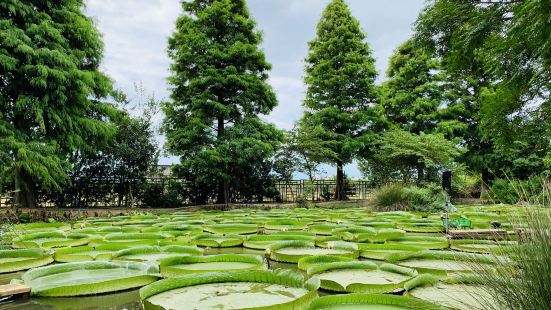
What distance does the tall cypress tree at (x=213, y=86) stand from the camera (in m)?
11.3

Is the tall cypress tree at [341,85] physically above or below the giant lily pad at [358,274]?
above

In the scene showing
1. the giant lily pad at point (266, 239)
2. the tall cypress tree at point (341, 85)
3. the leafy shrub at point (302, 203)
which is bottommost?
the giant lily pad at point (266, 239)

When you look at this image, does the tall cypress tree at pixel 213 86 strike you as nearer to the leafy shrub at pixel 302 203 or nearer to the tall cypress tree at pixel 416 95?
the leafy shrub at pixel 302 203

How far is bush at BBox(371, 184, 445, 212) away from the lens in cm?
958

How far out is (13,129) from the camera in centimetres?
868

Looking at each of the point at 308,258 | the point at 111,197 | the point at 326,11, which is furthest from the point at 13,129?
the point at 326,11

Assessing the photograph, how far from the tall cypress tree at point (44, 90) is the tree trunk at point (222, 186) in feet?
10.3

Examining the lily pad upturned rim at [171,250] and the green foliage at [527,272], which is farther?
the lily pad upturned rim at [171,250]

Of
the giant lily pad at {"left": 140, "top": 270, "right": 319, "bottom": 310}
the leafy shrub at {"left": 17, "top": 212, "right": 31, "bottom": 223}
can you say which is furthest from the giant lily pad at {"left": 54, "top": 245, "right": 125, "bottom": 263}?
the leafy shrub at {"left": 17, "top": 212, "right": 31, "bottom": 223}

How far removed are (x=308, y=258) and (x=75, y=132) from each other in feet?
29.2

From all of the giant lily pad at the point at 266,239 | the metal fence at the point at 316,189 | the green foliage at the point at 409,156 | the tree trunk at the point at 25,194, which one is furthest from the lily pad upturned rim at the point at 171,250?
the green foliage at the point at 409,156

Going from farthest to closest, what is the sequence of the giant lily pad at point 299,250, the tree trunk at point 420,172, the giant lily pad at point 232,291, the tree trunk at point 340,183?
the tree trunk at point 340,183
the tree trunk at point 420,172
the giant lily pad at point 299,250
the giant lily pad at point 232,291

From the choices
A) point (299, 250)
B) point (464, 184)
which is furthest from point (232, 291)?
point (464, 184)

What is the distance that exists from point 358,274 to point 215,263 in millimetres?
1262
